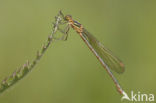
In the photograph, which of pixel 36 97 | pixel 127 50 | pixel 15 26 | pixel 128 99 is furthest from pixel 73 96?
pixel 15 26

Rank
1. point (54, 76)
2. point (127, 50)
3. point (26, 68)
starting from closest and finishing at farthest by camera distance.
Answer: point (26, 68), point (54, 76), point (127, 50)

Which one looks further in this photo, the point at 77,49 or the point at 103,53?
the point at 77,49

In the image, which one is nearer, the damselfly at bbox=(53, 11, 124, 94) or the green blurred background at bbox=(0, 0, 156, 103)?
the damselfly at bbox=(53, 11, 124, 94)

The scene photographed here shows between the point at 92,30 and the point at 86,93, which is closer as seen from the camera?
the point at 86,93

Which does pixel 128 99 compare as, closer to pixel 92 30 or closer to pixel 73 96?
pixel 73 96

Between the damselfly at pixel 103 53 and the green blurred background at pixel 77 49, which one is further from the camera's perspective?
the green blurred background at pixel 77 49

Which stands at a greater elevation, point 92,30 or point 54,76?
point 92,30

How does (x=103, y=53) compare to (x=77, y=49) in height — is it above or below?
above

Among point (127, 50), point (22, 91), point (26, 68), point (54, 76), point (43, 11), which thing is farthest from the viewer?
point (43, 11)
